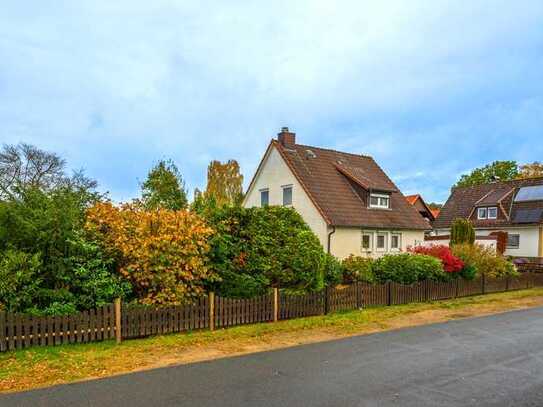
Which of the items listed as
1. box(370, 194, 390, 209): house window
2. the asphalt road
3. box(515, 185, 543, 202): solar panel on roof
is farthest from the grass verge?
box(515, 185, 543, 202): solar panel on roof

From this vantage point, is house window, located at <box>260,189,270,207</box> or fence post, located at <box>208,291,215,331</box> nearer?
fence post, located at <box>208,291,215,331</box>

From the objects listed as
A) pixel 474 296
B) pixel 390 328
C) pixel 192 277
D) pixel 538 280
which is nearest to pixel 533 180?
pixel 538 280

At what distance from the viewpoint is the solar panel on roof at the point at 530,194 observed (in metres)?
33.5

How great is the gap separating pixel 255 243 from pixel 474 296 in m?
11.0

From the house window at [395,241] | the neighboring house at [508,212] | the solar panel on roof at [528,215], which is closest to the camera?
the house window at [395,241]

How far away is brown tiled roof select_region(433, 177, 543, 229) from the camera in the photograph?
34781mm

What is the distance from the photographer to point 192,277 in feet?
33.8

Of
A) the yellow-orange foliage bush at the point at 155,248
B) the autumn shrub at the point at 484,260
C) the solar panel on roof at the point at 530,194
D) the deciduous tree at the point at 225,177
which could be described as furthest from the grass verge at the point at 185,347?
the deciduous tree at the point at 225,177

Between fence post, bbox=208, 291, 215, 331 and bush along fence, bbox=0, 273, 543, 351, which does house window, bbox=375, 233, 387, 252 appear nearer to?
bush along fence, bbox=0, 273, 543, 351

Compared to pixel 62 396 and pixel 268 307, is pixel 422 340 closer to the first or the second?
pixel 268 307

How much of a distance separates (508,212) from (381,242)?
1696 cm

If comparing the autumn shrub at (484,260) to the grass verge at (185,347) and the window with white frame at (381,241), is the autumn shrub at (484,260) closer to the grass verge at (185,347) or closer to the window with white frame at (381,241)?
the grass verge at (185,347)

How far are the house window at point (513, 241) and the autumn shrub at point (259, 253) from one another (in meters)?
27.8

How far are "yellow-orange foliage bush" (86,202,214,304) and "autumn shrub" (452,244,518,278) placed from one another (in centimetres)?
1309
